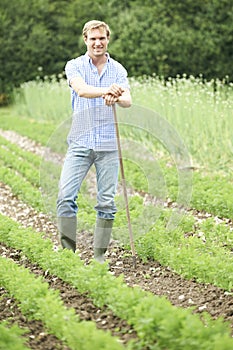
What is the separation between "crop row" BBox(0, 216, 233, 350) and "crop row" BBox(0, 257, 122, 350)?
0.16 ft

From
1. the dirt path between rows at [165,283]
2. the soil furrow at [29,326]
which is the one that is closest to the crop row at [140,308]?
the soil furrow at [29,326]

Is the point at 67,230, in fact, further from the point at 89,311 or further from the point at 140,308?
the point at 140,308

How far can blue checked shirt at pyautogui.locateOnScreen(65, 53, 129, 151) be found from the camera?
6.55 metres

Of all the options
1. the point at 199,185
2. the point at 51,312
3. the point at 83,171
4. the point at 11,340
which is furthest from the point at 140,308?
the point at 199,185

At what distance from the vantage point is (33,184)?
39.1 feet

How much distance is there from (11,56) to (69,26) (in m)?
2.85

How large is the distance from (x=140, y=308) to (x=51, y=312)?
2.04 feet

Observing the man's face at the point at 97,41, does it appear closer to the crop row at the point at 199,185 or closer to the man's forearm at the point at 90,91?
the man's forearm at the point at 90,91

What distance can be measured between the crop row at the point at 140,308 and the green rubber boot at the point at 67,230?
15 centimetres

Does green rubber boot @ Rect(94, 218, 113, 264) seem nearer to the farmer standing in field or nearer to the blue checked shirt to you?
the farmer standing in field

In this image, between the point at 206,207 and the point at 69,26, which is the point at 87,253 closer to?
the point at 206,207

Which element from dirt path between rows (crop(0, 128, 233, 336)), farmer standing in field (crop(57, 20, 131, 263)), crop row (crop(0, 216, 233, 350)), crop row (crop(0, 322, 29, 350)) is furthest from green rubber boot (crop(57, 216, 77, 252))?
crop row (crop(0, 322, 29, 350))

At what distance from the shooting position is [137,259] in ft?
23.6

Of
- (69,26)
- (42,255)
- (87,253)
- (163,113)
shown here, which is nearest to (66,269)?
(42,255)
